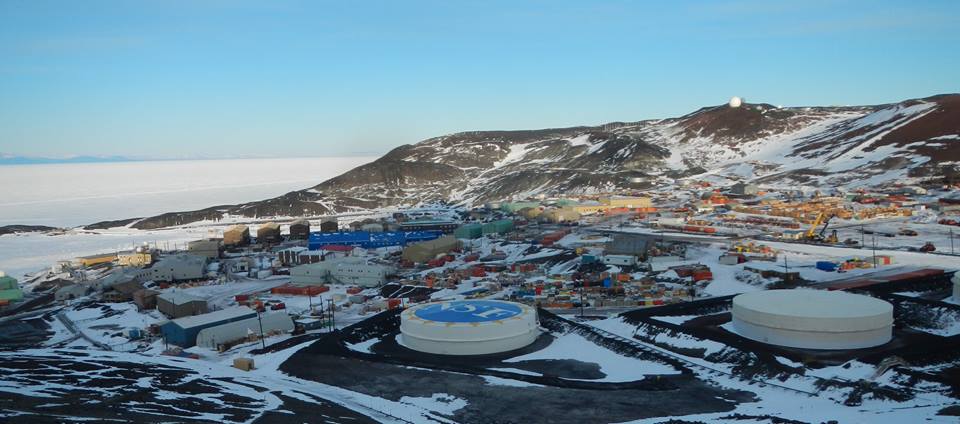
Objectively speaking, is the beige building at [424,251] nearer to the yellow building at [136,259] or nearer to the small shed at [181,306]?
the small shed at [181,306]

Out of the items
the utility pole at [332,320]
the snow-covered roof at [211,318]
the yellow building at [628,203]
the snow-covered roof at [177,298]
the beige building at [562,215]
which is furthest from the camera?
the yellow building at [628,203]

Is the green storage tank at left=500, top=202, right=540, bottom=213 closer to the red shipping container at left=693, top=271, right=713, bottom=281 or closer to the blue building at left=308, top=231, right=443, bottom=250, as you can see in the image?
the blue building at left=308, top=231, right=443, bottom=250

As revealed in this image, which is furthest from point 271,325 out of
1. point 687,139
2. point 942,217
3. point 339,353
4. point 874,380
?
point 687,139

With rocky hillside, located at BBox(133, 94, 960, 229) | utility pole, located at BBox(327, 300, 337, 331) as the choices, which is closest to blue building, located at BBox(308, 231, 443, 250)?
utility pole, located at BBox(327, 300, 337, 331)

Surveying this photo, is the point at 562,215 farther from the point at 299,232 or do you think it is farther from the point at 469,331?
the point at 469,331

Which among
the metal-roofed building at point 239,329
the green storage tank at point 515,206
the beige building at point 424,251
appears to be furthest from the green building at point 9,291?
the green storage tank at point 515,206

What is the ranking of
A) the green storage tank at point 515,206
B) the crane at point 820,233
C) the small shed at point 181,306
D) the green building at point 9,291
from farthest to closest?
the green storage tank at point 515,206 → the crane at point 820,233 → the green building at point 9,291 → the small shed at point 181,306
